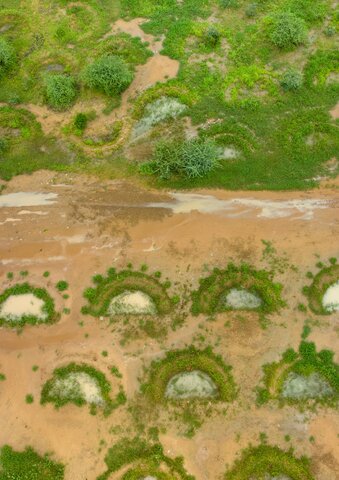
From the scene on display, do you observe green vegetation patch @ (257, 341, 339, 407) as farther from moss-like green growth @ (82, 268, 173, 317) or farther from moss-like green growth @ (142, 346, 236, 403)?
moss-like green growth @ (82, 268, 173, 317)

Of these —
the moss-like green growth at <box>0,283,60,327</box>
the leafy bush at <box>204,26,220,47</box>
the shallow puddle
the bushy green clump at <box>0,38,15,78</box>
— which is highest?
the leafy bush at <box>204,26,220,47</box>

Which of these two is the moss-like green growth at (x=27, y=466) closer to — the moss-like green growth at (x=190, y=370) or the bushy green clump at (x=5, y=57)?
the moss-like green growth at (x=190, y=370)

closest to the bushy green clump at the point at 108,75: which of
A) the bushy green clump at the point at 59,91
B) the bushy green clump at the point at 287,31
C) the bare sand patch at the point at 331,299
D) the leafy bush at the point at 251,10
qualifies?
the bushy green clump at the point at 59,91

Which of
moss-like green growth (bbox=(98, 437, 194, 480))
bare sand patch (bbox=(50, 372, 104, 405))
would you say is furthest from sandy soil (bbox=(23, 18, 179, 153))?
moss-like green growth (bbox=(98, 437, 194, 480))

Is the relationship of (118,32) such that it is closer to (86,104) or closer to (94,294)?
(86,104)

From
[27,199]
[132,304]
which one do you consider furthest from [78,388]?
[27,199]

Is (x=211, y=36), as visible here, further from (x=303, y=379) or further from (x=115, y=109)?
(x=303, y=379)
